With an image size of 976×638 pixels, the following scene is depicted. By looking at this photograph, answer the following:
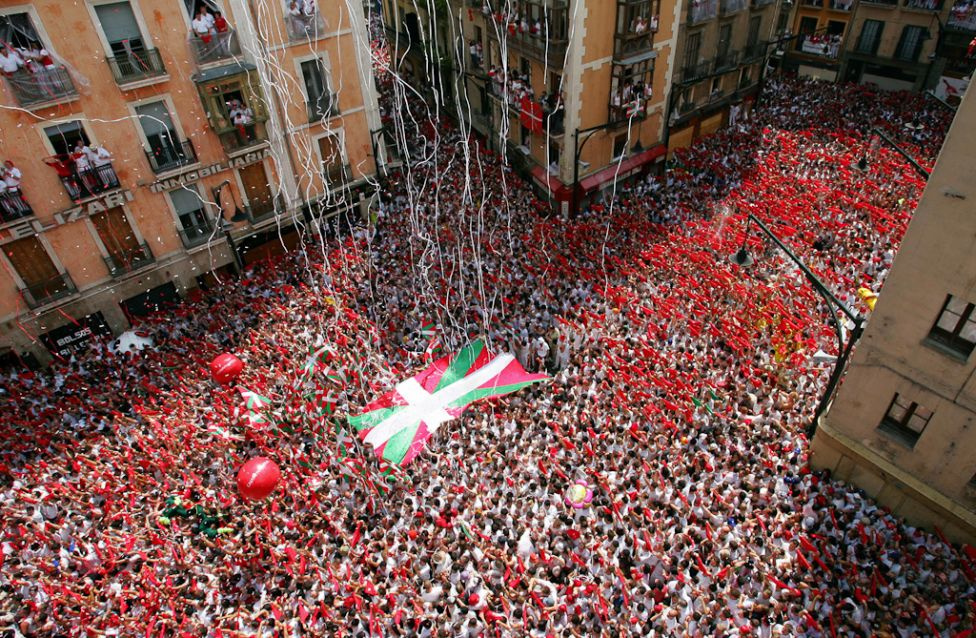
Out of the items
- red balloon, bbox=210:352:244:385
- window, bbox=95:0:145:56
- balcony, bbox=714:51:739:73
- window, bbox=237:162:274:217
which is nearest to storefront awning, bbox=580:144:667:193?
balcony, bbox=714:51:739:73

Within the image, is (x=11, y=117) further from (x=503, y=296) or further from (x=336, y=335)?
(x=503, y=296)

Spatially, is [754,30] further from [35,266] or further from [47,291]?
[47,291]

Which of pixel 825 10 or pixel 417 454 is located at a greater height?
pixel 825 10

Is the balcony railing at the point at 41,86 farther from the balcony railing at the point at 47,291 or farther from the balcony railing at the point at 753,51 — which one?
the balcony railing at the point at 753,51

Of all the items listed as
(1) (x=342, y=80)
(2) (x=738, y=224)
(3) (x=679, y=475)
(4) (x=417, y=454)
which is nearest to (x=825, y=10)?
(2) (x=738, y=224)

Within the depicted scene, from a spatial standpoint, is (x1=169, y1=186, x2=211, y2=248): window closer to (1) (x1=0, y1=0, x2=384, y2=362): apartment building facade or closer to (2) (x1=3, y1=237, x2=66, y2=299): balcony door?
(1) (x1=0, y1=0, x2=384, y2=362): apartment building facade

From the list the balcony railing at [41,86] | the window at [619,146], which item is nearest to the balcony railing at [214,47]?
the balcony railing at [41,86]
